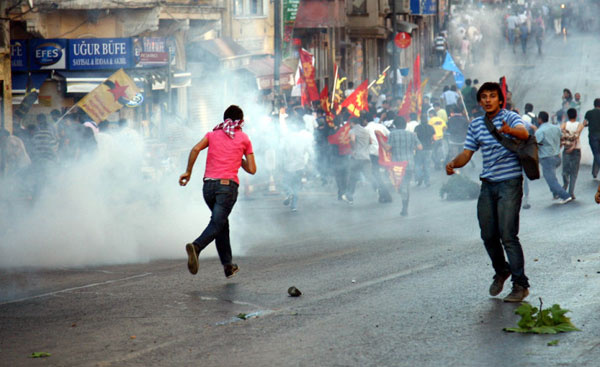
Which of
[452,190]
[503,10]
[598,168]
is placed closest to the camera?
[452,190]

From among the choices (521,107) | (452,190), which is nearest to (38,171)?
(452,190)

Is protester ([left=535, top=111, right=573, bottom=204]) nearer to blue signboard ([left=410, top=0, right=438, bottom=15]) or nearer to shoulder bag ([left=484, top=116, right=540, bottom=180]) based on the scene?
shoulder bag ([left=484, top=116, right=540, bottom=180])

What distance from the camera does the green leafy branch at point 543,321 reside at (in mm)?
6926

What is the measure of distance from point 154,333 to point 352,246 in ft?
17.9

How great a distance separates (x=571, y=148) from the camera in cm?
1845

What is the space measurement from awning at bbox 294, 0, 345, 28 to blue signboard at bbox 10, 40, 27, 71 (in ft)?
45.7

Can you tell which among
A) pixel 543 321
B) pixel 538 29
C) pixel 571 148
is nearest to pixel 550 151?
pixel 571 148

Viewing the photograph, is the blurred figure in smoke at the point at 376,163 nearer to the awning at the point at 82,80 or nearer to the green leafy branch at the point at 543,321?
the awning at the point at 82,80

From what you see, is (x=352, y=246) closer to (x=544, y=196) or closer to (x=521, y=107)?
(x=544, y=196)

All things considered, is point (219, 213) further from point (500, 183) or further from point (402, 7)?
point (402, 7)

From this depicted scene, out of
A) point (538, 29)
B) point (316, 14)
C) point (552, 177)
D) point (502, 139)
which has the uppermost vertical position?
point (316, 14)

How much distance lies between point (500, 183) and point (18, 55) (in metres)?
18.1

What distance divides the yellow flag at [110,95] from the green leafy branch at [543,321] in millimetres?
12174

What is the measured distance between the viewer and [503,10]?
69438 millimetres
